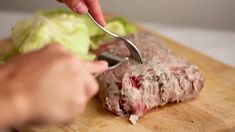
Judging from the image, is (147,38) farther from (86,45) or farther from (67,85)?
(67,85)

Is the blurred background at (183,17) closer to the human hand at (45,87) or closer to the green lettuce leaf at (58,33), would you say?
the green lettuce leaf at (58,33)

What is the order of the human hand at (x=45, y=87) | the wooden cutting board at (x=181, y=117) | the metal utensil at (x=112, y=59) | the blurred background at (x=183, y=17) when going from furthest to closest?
the blurred background at (x=183, y=17) → the metal utensil at (x=112, y=59) → the wooden cutting board at (x=181, y=117) → the human hand at (x=45, y=87)

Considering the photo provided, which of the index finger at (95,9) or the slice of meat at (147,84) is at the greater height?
the index finger at (95,9)

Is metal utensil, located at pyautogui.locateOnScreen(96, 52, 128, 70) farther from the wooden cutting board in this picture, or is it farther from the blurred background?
the blurred background

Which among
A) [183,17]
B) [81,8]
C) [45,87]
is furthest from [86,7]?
[183,17]

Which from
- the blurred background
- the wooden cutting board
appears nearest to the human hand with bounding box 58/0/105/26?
the wooden cutting board

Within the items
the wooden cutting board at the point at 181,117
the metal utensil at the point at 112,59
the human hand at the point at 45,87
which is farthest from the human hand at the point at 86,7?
the human hand at the point at 45,87
